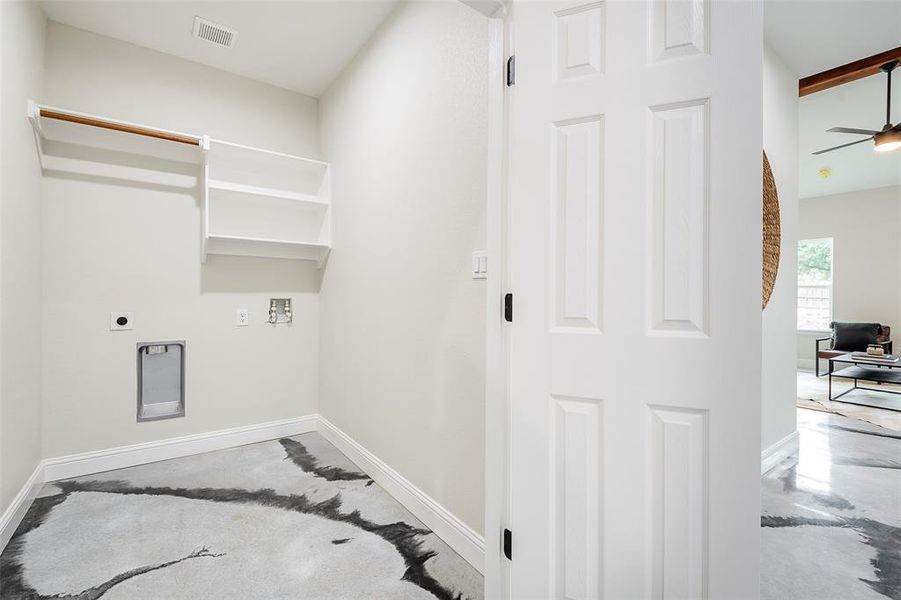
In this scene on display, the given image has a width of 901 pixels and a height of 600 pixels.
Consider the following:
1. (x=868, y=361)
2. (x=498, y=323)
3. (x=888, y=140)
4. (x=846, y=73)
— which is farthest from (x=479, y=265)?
(x=868, y=361)

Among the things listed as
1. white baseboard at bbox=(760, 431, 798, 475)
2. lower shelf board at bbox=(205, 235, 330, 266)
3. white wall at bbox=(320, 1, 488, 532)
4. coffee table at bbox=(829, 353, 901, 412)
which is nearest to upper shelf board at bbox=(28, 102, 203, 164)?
lower shelf board at bbox=(205, 235, 330, 266)

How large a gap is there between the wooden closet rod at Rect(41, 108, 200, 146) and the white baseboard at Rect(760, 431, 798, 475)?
4264 millimetres

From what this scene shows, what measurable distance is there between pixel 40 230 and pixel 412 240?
87.4 inches

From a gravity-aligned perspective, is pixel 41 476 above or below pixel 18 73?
below

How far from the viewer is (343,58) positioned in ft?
9.66

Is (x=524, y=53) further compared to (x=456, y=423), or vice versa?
(x=456, y=423)

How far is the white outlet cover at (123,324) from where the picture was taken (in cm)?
275

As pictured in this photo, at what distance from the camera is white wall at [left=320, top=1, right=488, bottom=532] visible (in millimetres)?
1841

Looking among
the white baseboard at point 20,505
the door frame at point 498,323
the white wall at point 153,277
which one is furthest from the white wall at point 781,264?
the white baseboard at point 20,505

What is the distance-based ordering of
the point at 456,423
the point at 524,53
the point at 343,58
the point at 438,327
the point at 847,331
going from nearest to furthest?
the point at 524,53 → the point at 456,423 → the point at 438,327 → the point at 343,58 → the point at 847,331

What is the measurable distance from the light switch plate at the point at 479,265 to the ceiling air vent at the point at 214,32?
2256mm

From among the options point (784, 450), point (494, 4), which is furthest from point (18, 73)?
point (784, 450)

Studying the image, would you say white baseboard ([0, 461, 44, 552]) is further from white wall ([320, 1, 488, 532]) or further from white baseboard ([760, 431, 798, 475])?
white baseboard ([760, 431, 798, 475])

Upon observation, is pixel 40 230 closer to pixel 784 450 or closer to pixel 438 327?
pixel 438 327
